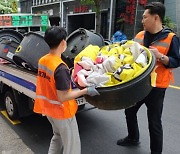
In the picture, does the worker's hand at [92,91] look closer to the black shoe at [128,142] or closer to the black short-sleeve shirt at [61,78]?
the black short-sleeve shirt at [61,78]

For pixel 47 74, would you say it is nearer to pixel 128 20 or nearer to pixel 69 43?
pixel 69 43

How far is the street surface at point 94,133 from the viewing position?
12.2 feet

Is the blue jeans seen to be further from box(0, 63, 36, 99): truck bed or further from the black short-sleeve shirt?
box(0, 63, 36, 99): truck bed

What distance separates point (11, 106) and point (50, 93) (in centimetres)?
227

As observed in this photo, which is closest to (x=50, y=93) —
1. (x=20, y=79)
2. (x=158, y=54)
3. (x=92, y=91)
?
(x=92, y=91)

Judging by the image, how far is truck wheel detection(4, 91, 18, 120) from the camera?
454cm

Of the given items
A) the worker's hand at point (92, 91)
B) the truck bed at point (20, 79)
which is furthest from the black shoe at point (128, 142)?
the worker's hand at point (92, 91)

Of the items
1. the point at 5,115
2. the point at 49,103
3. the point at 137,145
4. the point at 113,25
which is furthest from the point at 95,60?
the point at 113,25

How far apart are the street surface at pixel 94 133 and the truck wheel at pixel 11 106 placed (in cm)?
13

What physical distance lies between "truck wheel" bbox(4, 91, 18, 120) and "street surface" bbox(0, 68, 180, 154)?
0.44 feet

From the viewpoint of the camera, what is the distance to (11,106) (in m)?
4.66

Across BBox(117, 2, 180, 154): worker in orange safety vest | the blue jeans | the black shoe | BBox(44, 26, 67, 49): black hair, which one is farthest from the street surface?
BBox(44, 26, 67, 49): black hair

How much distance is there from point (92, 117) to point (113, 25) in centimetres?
1612

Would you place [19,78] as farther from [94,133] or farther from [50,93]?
[50,93]
